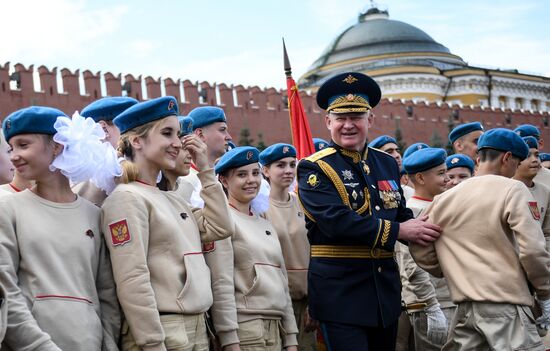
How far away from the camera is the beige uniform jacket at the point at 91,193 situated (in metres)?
3.47

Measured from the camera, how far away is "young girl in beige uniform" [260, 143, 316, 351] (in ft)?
15.2

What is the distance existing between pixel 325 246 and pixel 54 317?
148cm

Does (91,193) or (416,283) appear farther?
(416,283)

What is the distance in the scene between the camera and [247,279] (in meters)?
3.97

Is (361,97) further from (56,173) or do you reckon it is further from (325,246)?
(56,173)

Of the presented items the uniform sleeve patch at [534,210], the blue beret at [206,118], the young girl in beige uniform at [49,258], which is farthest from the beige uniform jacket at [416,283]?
the young girl in beige uniform at [49,258]

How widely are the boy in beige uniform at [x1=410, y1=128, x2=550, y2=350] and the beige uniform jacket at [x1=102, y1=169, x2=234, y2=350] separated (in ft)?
4.18

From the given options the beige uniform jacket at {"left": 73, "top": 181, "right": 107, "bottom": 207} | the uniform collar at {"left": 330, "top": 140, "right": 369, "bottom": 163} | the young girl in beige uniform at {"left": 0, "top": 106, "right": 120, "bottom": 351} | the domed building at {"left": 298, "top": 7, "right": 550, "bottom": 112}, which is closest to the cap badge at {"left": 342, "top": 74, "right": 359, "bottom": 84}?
the uniform collar at {"left": 330, "top": 140, "right": 369, "bottom": 163}

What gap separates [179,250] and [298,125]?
159 inches

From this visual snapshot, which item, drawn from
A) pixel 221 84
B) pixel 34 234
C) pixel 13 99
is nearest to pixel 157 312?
pixel 34 234

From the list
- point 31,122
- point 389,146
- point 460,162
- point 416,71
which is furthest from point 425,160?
point 416,71

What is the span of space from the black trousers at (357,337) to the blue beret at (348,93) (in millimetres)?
1128

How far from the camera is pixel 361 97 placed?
3957 mm

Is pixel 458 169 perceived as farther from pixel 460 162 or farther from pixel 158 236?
pixel 158 236
